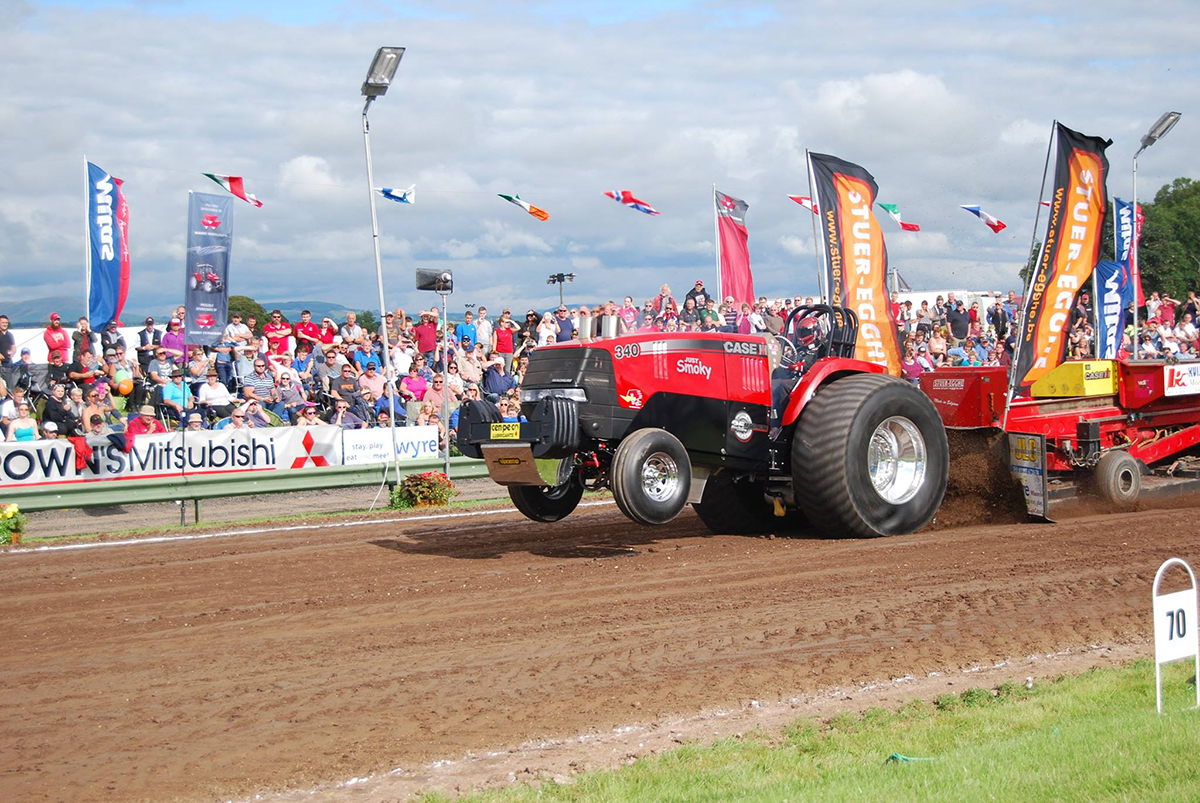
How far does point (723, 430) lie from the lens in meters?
9.58

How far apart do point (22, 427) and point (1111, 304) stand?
17499mm

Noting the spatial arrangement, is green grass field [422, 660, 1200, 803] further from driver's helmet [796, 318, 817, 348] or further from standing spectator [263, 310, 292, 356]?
standing spectator [263, 310, 292, 356]

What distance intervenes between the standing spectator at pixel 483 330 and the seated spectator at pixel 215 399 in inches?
206

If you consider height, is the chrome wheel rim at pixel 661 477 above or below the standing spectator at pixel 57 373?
below

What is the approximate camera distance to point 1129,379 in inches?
472

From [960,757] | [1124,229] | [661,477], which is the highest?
[1124,229]

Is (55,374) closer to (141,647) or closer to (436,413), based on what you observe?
(436,413)

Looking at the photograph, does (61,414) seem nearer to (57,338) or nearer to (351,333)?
(57,338)

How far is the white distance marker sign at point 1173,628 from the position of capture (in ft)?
15.9

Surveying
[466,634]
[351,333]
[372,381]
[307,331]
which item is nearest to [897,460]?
[466,634]

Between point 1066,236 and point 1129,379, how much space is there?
235 cm

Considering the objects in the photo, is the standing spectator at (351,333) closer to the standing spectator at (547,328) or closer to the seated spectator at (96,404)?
the standing spectator at (547,328)

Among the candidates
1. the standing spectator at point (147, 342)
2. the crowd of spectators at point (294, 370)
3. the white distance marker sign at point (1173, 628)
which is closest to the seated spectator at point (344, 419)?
the crowd of spectators at point (294, 370)

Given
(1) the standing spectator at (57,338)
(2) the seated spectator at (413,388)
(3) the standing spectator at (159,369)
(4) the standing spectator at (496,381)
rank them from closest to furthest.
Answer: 1. (3) the standing spectator at (159,369)
2. (1) the standing spectator at (57,338)
3. (2) the seated spectator at (413,388)
4. (4) the standing spectator at (496,381)
